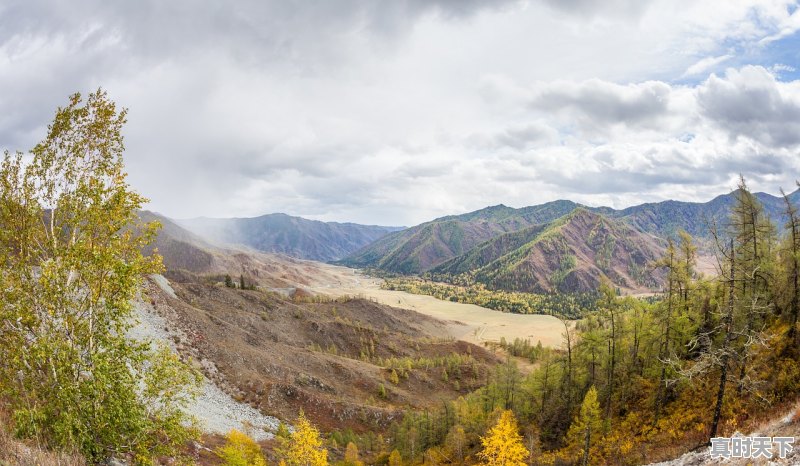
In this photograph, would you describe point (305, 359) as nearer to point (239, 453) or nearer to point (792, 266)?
point (239, 453)

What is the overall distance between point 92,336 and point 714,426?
36623 millimetres

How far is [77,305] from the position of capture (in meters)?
13.8

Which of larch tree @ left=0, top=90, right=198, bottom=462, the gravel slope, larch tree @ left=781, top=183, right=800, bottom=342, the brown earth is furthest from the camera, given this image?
the brown earth

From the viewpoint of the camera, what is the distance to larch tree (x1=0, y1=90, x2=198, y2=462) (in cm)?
1281

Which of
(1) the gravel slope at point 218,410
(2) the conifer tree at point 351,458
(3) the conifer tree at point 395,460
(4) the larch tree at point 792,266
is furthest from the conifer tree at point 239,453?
(4) the larch tree at point 792,266

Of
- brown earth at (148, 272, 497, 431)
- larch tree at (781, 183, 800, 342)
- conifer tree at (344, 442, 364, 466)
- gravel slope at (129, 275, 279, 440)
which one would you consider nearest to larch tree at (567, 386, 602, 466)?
larch tree at (781, 183, 800, 342)

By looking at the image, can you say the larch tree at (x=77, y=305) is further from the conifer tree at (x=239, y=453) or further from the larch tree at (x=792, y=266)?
the larch tree at (x=792, y=266)

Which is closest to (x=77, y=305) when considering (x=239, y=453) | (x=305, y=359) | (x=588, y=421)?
(x=239, y=453)

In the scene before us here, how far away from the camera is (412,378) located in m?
128

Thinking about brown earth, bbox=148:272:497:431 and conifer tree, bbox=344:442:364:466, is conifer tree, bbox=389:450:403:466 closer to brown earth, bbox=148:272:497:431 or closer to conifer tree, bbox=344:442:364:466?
conifer tree, bbox=344:442:364:466

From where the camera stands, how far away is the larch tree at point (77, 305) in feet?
42.0

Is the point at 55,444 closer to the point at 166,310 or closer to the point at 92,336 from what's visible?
the point at 92,336

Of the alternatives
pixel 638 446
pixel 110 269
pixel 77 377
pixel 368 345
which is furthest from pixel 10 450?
pixel 368 345

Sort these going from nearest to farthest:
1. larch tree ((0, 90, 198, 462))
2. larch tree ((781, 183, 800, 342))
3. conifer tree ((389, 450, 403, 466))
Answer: larch tree ((0, 90, 198, 462)) < larch tree ((781, 183, 800, 342)) < conifer tree ((389, 450, 403, 466))
